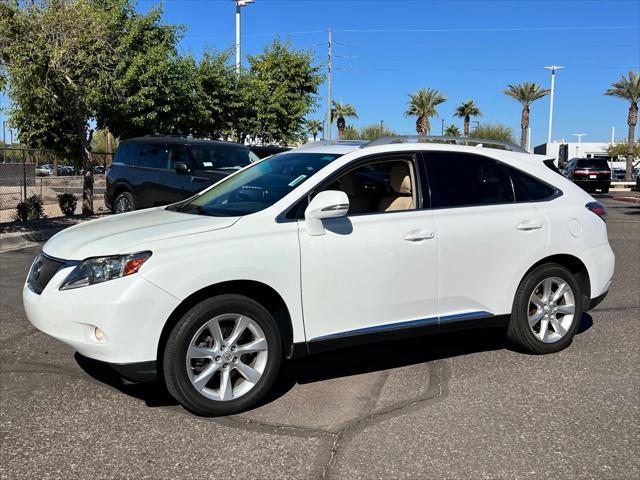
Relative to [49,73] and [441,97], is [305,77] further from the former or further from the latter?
[441,97]

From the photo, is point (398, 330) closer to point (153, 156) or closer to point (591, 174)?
point (153, 156)

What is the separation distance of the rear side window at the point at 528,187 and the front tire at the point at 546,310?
567mm

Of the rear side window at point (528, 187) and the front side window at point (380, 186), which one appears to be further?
the rear side window at point (528, 187)

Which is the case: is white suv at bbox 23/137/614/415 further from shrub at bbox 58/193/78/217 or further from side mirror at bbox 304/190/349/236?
shrub at bbox 58/193/78/217

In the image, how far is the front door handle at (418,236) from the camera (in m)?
4.27

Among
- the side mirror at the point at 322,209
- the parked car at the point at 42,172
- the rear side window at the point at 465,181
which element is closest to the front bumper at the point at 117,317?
the side mirror at the point at 322,209

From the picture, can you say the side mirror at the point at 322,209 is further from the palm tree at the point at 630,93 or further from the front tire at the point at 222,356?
the palm tree at the point at 630,93

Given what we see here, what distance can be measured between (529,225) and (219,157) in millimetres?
7992

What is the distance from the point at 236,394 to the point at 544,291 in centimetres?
264

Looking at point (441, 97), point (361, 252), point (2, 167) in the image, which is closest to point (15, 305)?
point (361, 252)

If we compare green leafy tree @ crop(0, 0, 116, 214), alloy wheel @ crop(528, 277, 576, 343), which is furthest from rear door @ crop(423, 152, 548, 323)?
green leafy tree @ crop(0, 0, 116, 214)

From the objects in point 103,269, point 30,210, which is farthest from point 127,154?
point 103,269

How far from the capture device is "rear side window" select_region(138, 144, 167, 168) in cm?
1176

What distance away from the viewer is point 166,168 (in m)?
11.7
